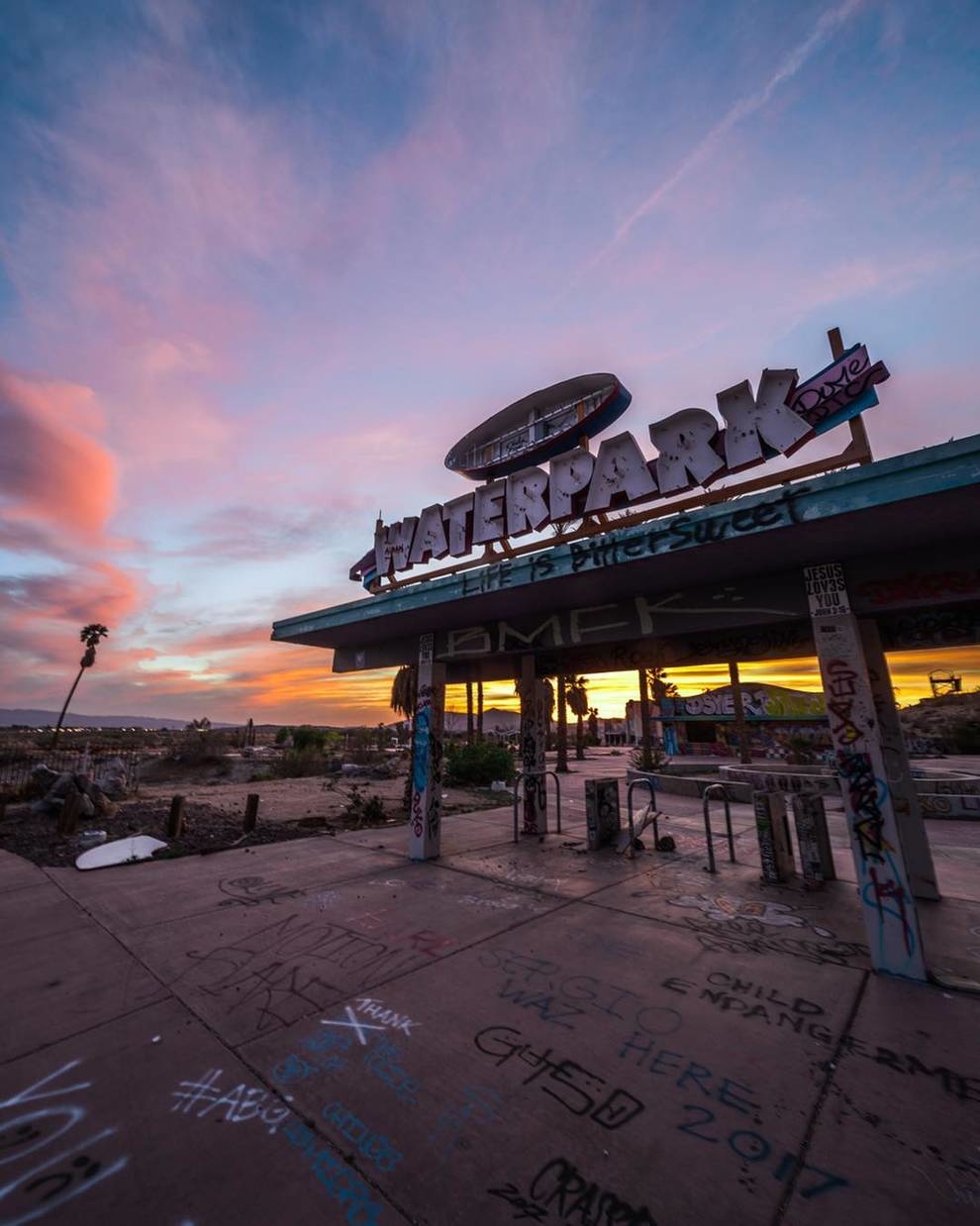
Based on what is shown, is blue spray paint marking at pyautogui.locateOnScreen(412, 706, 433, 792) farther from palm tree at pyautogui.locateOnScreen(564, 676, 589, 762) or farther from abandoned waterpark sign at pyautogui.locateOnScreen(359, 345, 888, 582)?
palm tree at pyautogui.locateOnScreen(564, 676, 589, 762)

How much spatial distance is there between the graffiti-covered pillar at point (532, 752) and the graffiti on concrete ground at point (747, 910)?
418cm

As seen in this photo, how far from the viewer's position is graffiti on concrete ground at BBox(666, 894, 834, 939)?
17.6 ft

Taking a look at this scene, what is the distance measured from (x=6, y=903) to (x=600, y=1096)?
7.12 m

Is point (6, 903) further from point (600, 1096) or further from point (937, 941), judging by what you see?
point (937, 941)

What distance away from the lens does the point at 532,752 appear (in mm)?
10453

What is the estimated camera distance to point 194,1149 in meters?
2.44

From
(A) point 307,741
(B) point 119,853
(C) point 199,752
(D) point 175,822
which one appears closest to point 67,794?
(D) point 175,822

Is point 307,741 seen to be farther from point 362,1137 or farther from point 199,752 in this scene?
point 362,1137

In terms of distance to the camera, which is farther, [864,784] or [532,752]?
[532,752]

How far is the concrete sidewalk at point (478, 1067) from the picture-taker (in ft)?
7.29

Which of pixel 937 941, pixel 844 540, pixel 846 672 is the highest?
pixel 844 540

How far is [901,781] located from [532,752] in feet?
19.6

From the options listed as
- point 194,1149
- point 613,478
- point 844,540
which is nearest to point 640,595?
point 613,478

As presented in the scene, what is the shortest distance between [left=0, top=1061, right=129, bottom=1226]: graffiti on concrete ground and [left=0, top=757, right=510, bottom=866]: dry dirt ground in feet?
21.1
